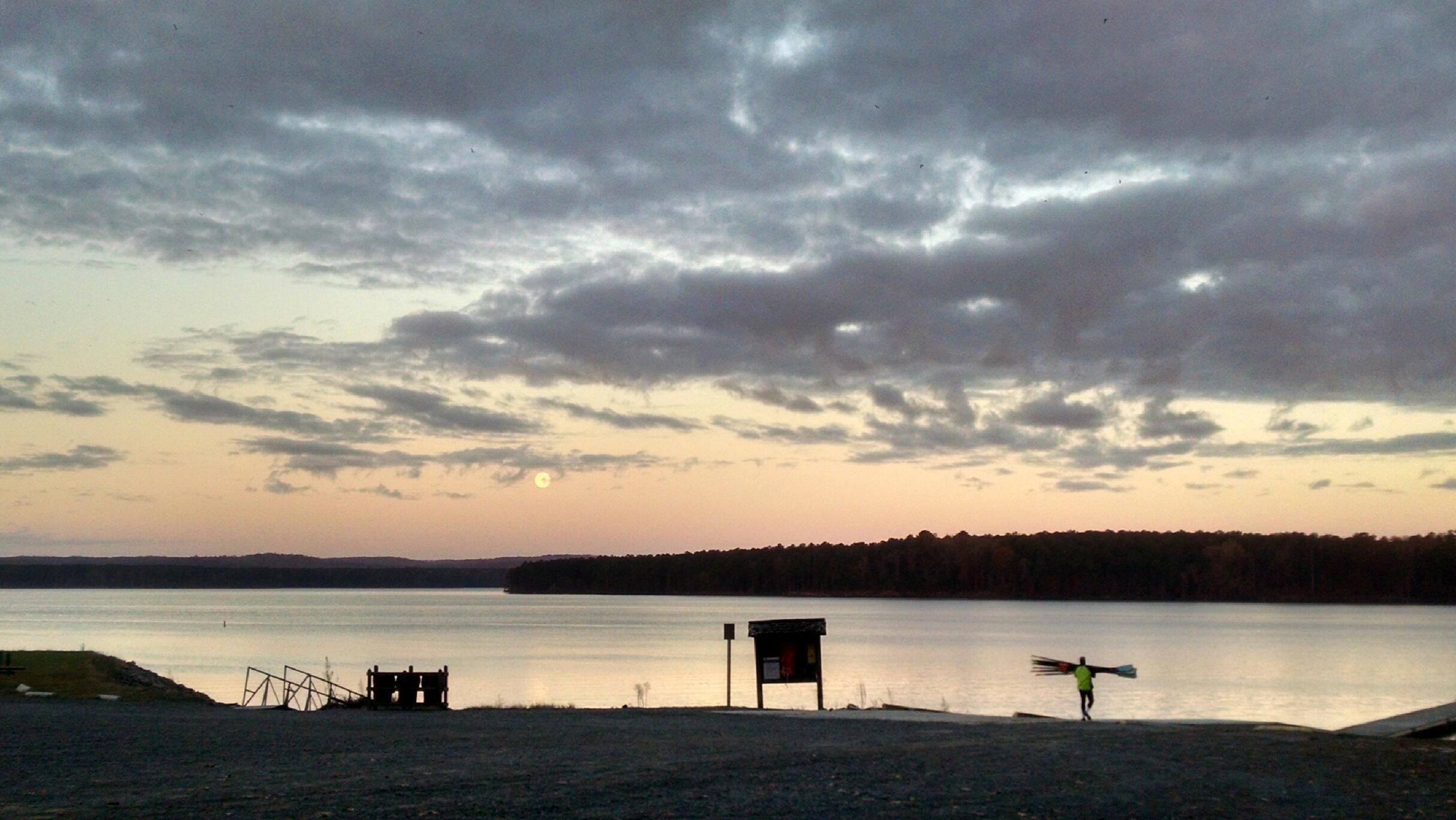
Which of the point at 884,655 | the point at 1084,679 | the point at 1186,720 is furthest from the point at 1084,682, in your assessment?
the point at 884,655

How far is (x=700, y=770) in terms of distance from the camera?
50.7 feet

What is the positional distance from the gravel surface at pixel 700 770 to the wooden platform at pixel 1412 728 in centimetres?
285

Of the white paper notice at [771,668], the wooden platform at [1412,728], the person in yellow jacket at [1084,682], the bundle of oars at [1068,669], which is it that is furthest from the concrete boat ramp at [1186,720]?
the bundle of oars at [1068,669]

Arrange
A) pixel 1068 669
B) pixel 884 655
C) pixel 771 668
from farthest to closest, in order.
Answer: pixel 884 655 < pixel 1068 669 < pixel 771 668

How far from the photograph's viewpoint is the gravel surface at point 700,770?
12.9 metres

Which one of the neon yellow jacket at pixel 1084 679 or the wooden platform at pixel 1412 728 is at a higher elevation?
the neon yellow jacket at pixel 1084 679

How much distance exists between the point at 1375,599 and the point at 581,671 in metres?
157

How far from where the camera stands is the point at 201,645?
86.2 metres

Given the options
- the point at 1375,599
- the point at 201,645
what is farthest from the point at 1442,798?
the point at 1375,599

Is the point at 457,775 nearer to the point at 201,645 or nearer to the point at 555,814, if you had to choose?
the point at 555,814

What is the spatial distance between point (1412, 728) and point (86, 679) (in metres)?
30.2

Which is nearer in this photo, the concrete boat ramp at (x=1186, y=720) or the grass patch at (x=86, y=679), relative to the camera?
the concrete boat ramp at (x=1186, y=720)

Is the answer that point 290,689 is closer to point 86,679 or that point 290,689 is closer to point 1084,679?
point 86,679

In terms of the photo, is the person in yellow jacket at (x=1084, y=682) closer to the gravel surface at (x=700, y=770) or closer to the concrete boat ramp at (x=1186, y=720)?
the concrete boat ramp at (x=1186, y=720)
